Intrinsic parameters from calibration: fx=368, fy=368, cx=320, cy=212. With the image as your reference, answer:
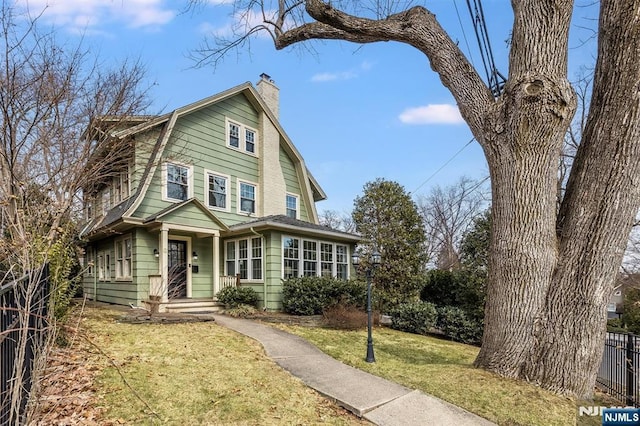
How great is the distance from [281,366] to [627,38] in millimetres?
6896

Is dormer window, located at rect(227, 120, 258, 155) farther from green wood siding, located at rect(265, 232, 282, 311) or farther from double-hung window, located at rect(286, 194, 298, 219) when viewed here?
Result: green wood siding, located at rect(265, 232, 282, 311)

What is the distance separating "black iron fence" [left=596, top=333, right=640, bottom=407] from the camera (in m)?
5.93

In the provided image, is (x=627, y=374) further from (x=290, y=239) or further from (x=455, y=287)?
(x=290, y=239)

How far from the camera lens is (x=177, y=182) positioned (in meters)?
12.7

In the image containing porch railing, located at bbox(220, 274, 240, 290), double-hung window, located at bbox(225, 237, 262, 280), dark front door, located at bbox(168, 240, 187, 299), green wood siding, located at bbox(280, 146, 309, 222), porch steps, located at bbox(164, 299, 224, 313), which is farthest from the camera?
green wood siding, located at bbox(280, 146, 309, 222)

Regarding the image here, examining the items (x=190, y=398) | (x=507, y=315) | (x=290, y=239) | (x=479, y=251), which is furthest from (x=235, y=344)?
(x=479, y=251)

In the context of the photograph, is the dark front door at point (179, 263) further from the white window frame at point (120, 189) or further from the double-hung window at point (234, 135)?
the double-hung window at point (234, 135)

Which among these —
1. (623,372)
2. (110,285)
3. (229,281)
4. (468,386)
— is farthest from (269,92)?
(623,372)

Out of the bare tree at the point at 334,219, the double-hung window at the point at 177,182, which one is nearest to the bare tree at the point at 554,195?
the double-hung window at the point at 177,182

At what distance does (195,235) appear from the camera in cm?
1335

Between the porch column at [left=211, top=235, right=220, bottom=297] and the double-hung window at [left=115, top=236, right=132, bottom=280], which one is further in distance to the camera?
the porch column at [left=211, top=235, right=220, bottom=297]

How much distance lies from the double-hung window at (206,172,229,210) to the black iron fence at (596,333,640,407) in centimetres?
1168

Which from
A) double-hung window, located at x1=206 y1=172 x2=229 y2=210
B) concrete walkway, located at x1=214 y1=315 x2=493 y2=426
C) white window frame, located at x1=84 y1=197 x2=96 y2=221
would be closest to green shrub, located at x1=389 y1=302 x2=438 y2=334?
concrete walkway, located at x1=214 y1=315 x2=493 y2=426

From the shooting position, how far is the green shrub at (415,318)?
11969mm
